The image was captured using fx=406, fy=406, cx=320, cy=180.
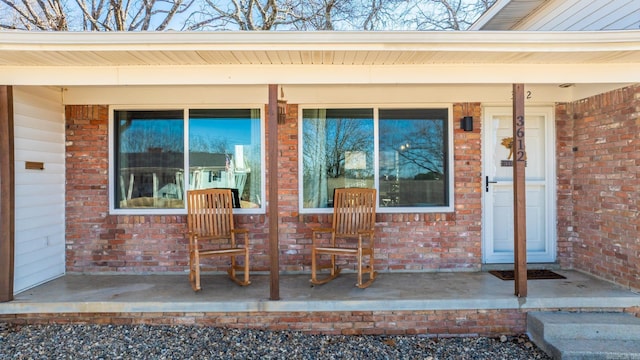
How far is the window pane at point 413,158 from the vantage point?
477 cm

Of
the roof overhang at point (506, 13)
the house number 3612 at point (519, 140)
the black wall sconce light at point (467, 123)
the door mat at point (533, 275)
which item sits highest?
the roof overhang at point (506, 13)

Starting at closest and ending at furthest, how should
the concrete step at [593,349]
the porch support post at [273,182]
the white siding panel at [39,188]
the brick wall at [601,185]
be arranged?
1. the concrete step at [593,349]
2. the porch support post at [273,182]
3. the brick wall at [601,185]
4. the white siding panel at [39,188]

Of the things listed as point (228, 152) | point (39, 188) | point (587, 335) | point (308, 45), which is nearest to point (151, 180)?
point (228, 152)

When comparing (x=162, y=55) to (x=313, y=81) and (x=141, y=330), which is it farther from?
(x=141, y=330)

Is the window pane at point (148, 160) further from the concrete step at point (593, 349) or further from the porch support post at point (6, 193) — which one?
the concrete step at point (593, 349)

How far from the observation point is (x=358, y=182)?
4793 mm

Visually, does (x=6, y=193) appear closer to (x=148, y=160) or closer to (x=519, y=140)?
(x=148, y=160)

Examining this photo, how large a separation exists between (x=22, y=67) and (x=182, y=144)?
5.42ft

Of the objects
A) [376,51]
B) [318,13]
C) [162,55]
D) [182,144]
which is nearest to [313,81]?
[376,51]

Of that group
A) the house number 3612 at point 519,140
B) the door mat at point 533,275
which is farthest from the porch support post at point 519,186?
the door mat at point 533,275

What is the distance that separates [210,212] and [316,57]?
6.63ft

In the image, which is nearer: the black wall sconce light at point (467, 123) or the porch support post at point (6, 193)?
the porch support post at point (6, 193)

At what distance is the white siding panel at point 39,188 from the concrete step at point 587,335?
15.8 feet

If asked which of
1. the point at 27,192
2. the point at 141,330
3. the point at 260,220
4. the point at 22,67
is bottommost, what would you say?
the point at 141,330
